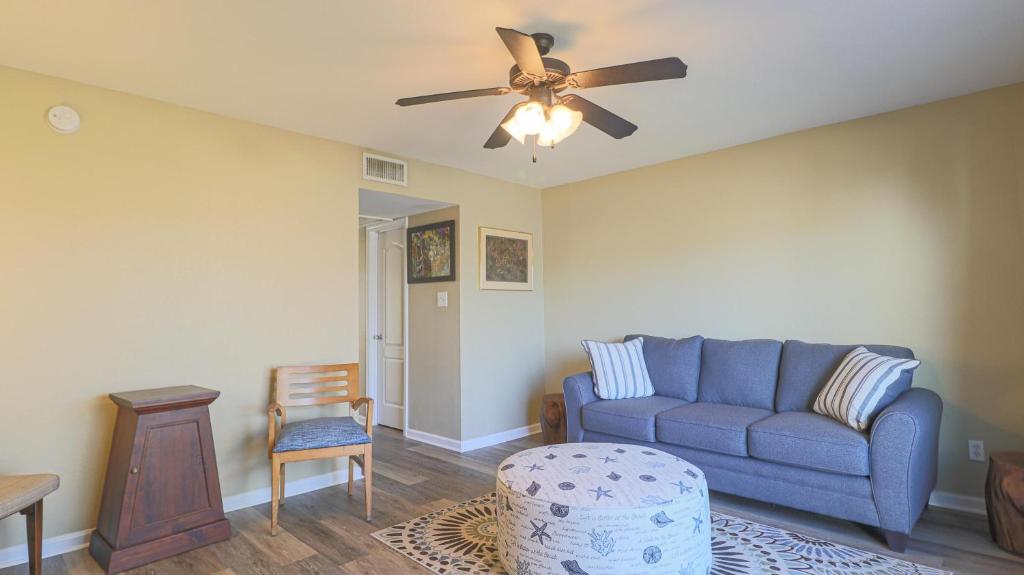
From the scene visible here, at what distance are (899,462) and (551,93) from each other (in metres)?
2.35

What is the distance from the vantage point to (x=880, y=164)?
3344 mm

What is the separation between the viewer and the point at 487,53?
2.49 meters

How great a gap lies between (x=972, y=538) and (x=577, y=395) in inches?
87.2

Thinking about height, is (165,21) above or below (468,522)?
above

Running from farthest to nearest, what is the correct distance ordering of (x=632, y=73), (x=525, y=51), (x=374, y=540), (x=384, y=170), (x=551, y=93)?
(x=384, y=170), (x=374, y=540), (x=551, y=93), (x=632, y=73), (x=525, y=51)

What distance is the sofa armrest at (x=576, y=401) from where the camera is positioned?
3.78 metres

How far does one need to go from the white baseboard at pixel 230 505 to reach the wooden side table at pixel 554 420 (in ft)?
4.66

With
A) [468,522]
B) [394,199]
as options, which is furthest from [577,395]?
[394,199]

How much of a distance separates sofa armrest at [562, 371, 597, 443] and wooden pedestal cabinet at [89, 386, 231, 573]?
2189 mm

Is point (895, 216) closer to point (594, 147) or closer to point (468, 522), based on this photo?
point (594, 147)

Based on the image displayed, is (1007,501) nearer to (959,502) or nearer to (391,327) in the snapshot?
(959,502)

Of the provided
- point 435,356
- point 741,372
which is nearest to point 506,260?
point 435,356

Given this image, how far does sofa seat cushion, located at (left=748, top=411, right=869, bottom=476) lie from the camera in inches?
103

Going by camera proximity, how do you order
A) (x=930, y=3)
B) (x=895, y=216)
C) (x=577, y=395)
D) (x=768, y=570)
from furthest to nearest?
(x=577, y=395) → (x=895, y=216) → (x=768, y=570) → (x=930, y=3)
